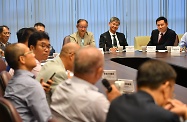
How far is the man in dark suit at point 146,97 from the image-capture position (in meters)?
1.41

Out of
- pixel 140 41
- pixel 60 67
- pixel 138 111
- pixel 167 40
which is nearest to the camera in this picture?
pixel 138 111

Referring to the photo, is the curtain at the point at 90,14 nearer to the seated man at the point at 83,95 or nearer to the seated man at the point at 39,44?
the seated man at the point at 39,44

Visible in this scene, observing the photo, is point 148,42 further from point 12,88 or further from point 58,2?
point 12,88

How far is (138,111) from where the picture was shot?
4.65ft

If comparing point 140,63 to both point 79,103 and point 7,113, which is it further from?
point 7,113

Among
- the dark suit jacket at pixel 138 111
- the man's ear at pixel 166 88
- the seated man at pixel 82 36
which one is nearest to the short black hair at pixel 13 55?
the dark suit jacket at pixel 138 111

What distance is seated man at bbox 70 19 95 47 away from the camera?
22.0 ft

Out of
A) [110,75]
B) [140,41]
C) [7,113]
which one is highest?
[140,41]

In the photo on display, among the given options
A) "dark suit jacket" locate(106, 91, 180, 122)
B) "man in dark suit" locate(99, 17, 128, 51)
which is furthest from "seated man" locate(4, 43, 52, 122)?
"man in dark suit" locate(99, 17, 128, 51)

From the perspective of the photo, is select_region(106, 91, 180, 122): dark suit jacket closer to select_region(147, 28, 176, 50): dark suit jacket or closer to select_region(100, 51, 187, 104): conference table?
select_region(100, 51, 187, 104): conference table

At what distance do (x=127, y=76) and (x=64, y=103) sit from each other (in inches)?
64.7

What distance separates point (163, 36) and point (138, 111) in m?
5.41

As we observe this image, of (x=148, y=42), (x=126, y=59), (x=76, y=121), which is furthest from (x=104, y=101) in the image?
(x=148, y=42)

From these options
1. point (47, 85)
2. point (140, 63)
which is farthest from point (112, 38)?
point (47, 85)
